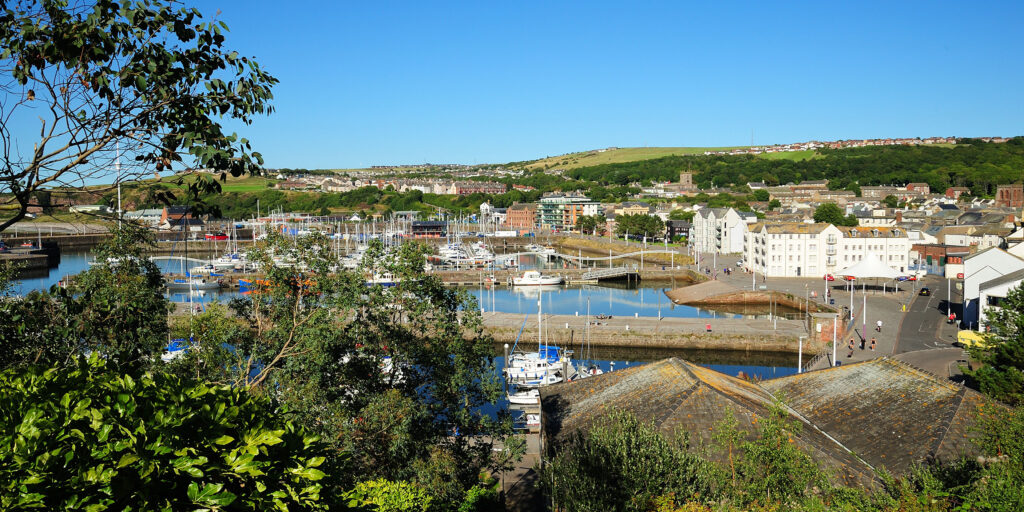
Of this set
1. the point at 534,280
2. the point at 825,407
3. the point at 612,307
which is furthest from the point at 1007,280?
the point at 534,280

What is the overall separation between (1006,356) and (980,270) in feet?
65.1

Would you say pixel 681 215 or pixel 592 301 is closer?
pixel 592 301

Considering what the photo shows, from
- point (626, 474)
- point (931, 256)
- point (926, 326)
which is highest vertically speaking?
point (626, 474)

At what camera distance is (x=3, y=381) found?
4.65 m

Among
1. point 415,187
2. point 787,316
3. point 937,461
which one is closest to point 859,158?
point 415,187

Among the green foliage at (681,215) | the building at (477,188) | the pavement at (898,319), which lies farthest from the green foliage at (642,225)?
the building at (477,188)

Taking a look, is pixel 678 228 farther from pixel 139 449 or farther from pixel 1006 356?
pixel 139 449

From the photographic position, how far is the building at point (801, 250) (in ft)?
176

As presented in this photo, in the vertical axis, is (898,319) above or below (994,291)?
below

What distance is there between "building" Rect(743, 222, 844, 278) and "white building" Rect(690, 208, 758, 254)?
13.3 meters

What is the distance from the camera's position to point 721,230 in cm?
7144

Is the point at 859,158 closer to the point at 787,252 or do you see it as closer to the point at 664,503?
the point at 787,252

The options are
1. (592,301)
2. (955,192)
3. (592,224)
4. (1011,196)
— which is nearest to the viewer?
(592,301)

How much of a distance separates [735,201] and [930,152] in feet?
235
